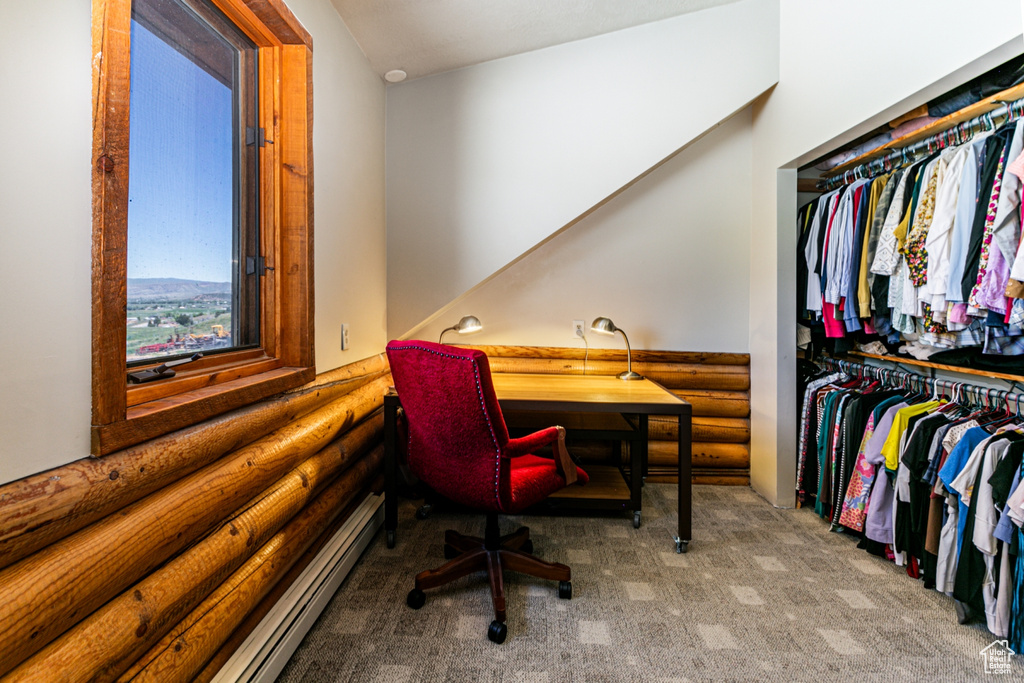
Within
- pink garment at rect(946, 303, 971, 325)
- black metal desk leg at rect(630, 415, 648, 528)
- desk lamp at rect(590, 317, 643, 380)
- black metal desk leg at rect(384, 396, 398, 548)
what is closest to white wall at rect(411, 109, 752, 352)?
desk lamp at rect(590, 317, 643, 380)

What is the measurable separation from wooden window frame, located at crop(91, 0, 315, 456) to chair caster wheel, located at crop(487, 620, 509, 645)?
1165 mm

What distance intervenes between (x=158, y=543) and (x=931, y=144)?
3237 mm

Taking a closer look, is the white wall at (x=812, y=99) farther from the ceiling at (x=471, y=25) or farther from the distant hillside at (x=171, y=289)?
the distant hillside at (x=171, y=289)

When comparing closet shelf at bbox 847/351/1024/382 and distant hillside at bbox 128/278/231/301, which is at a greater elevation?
distant hillside at bbox 128/278/231/301

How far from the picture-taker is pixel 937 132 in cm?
227

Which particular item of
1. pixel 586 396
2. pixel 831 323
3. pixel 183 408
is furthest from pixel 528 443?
pixel 831 323

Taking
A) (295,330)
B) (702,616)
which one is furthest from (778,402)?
(295,330)

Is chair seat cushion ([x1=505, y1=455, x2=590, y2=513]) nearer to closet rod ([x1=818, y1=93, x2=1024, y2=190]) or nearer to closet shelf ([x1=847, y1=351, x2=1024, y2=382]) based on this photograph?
closet shelf ([x1=847, y1=351, x2=1024, y2=382])

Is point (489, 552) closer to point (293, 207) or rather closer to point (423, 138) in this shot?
point (293, 207)

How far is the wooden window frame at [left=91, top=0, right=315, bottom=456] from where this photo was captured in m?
1.09

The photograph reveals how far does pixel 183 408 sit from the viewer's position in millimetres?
1329

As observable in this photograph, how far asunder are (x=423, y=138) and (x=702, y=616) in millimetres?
3012

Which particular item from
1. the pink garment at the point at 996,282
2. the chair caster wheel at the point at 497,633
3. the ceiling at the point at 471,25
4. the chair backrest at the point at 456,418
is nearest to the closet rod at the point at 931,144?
the pink garment at the point at 996,282

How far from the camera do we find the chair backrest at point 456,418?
1789 millimetres
